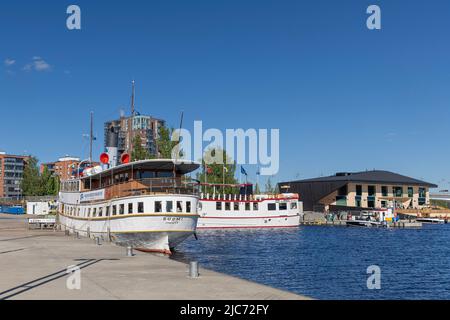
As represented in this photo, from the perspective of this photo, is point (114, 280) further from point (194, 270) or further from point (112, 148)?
point (112, 148)

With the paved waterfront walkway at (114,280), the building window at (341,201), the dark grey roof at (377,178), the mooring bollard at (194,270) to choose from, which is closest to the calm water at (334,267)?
the mooring bollard at (194,270)

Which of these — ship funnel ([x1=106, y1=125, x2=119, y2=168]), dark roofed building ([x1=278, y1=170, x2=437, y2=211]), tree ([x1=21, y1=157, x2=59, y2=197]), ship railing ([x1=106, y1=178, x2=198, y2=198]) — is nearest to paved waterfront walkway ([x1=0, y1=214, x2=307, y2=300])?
ship railing ([x1=106, y1=178, x2=198, y2=198])

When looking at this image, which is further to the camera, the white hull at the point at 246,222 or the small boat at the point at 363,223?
the small boat at the point at 363,223

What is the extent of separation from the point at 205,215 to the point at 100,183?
4482 cm

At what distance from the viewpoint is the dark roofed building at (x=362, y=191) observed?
13012 centimetres

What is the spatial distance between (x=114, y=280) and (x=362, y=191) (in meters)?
120

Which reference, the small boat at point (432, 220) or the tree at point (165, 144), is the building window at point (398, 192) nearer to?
the small boat at point (432, 220)

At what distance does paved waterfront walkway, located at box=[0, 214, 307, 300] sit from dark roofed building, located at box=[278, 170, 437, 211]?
10265 centimetres

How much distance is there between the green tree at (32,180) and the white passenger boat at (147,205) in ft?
437

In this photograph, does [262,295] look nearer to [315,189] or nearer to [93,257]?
[93,257]

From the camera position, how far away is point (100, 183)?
44.7 metres

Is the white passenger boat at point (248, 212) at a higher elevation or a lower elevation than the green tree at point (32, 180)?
lower

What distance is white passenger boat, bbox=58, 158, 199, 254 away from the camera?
118ft
